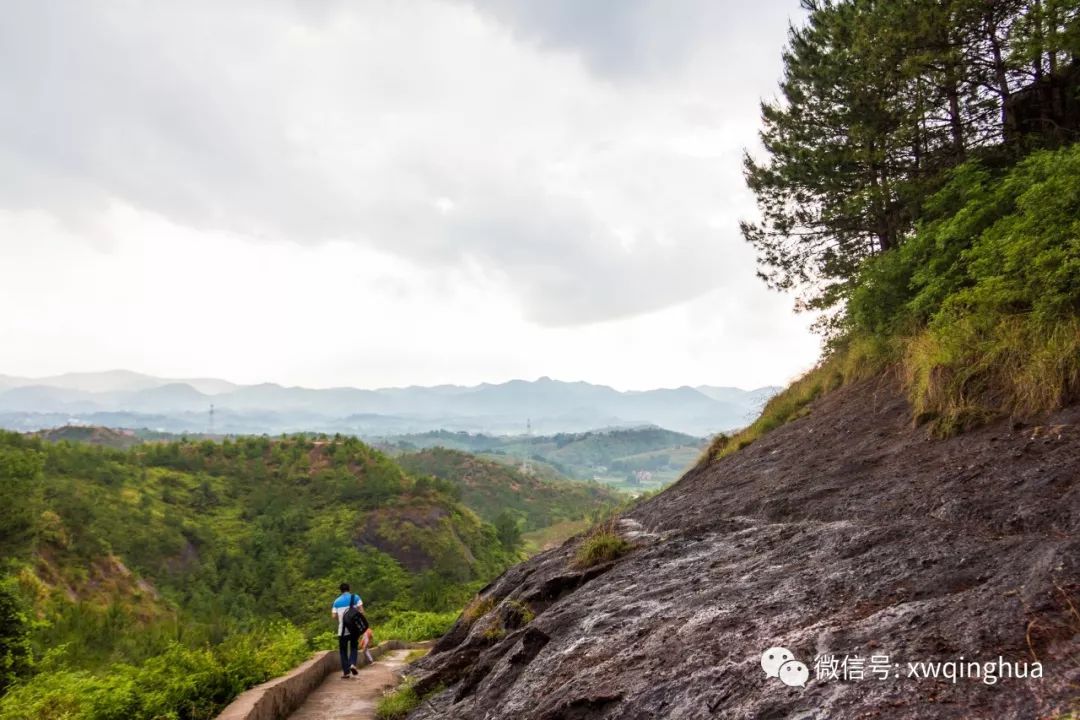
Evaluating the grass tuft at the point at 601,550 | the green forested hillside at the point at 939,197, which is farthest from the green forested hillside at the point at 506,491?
the grass tuft at the point at 601,550

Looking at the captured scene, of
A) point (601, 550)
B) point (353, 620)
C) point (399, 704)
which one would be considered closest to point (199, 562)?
point (353, 620)

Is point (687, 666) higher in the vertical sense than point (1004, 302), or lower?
lower

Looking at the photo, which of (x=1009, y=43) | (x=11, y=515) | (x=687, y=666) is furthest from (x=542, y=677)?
(x=11, y=515)

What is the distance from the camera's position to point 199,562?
62.8m

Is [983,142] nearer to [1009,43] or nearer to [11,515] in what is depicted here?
[1009,43]

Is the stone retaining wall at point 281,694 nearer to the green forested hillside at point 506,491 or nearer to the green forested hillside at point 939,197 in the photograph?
the green forested hillside at point 939,197

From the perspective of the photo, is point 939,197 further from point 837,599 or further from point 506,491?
point 506,491

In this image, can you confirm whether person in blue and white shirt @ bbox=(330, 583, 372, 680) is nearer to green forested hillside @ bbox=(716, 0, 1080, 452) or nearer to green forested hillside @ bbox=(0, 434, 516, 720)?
green forested hillside @ bbox=(0, 434, 516, 720)

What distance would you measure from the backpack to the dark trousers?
0.45ft

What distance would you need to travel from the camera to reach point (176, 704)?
7254 mm

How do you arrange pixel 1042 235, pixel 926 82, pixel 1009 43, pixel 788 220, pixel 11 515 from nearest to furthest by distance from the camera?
pixel 1042 235 < pixel 1009 43 < pixel 926 82 < pixel 788 220 < pixel 11 515

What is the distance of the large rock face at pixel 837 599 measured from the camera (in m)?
3.18

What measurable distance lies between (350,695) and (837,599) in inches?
338

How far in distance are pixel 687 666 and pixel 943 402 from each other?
520 centimetres
